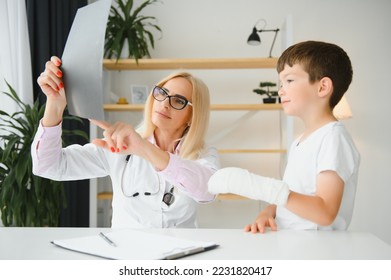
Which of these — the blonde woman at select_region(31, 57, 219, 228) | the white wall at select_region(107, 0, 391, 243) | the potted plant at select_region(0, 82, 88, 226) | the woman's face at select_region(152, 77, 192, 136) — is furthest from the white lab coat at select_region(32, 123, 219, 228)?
the white wall at select_region(107, 0, 391, 243)

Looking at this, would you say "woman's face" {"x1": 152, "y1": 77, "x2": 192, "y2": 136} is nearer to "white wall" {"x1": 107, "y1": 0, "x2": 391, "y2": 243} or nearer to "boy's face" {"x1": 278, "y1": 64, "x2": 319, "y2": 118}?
"boy's face" {"x1": 278, "y1": 64, "x2": 319, "y2": 118}

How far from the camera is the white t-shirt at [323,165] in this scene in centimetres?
107

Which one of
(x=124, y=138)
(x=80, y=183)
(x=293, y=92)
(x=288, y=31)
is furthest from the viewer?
(x=80, y=183)

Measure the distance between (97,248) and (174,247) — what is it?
6.2 inches

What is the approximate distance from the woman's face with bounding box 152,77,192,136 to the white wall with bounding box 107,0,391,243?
79.3 inches

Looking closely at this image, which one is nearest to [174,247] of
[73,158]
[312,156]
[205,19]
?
[312,156]

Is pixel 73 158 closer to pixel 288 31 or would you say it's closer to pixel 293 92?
pixel 293 92

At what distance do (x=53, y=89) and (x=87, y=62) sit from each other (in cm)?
24

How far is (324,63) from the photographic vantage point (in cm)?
122

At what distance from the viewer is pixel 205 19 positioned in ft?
11.8

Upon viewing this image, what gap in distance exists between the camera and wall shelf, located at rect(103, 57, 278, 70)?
3.12 m

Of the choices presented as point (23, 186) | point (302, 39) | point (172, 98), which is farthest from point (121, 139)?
point (302, 39)

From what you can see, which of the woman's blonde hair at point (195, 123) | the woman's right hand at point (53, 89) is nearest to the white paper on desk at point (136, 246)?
the woman's right hand at point (53, 89)
